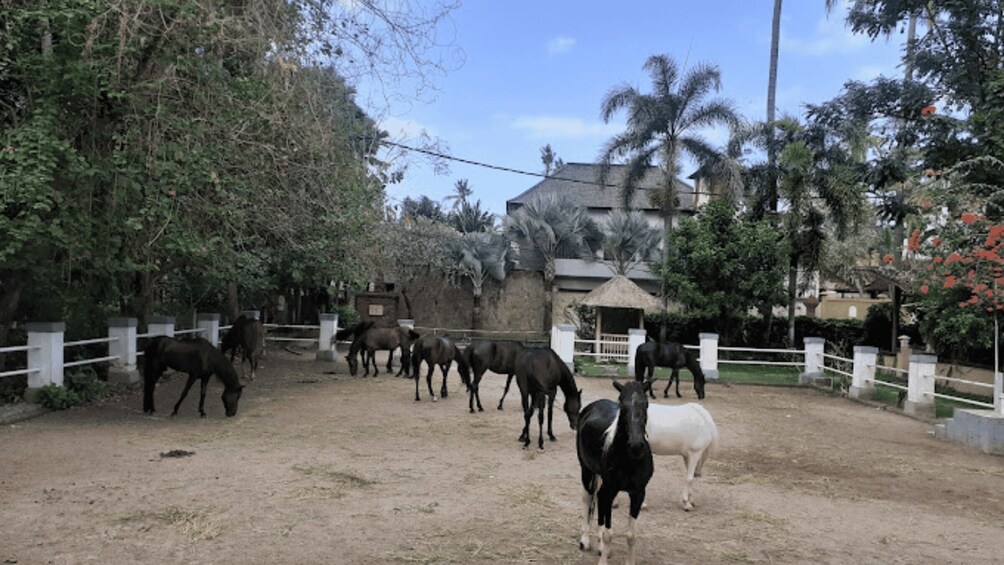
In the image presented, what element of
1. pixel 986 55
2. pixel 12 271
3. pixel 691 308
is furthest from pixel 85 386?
pixel 986 55

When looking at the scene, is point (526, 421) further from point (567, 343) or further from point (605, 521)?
point (567, 343)

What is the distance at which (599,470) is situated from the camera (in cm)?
510

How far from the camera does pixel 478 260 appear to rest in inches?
1293

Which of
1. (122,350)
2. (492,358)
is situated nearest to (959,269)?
(492,358)

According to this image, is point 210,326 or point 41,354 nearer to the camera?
point 41,354

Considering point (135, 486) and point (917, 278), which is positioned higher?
Answer: point (917, 278)

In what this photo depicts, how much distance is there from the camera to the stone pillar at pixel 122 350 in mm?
12453

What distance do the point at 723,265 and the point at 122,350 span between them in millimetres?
18083

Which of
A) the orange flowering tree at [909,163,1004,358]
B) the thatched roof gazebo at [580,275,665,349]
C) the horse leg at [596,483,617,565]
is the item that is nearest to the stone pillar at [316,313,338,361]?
the thatched roof gazebo at [580,275,665,349]

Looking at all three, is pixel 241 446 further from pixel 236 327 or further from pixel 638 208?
pixel 638 208

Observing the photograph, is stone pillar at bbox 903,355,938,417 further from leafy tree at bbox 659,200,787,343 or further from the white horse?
leafy tree at bbox 659,200,787,343

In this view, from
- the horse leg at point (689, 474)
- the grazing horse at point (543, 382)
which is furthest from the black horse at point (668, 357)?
the horse leg at point (689, 474)

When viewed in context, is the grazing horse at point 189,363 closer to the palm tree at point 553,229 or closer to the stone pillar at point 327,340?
the stone pillar at point 327,340

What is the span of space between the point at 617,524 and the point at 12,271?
9027 mm
